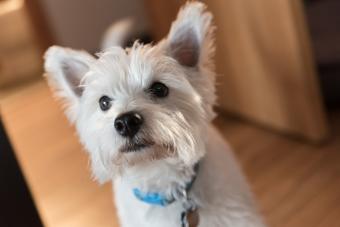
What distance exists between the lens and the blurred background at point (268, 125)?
5.90ft

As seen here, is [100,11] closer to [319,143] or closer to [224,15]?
[224,15]

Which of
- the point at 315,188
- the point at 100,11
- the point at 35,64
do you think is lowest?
the point at 315,188

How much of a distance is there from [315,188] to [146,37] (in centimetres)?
159

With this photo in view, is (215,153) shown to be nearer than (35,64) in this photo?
Yes

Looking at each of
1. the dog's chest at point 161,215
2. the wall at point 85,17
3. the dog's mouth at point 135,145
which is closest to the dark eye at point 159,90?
the dog's mouth at point 135,145

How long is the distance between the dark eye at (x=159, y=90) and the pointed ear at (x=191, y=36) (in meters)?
0.10

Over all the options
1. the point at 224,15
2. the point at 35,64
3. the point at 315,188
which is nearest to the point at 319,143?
the point at 315,188

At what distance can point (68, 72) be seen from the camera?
1.28 metres

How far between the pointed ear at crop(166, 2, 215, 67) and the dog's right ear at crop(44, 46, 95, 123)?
0.63 feet

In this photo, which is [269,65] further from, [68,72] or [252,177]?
[68,72]

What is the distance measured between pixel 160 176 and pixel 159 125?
0.19 meters

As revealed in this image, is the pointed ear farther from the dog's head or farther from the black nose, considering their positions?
the black nose

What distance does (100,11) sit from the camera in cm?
307

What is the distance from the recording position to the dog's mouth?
3.57 ft
